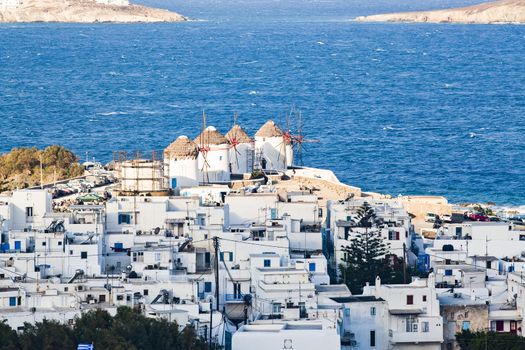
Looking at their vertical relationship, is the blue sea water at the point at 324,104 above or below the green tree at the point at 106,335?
above

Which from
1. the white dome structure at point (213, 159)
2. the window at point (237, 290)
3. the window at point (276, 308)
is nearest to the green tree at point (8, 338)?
the window at point (276, 308)

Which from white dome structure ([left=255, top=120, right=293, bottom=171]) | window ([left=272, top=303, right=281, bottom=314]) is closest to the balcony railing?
window ([left=272, top=303, right=281, bottom=314])

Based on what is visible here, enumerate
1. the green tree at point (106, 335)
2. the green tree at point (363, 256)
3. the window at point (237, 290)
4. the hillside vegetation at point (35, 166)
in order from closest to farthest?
the green tree at point (106, 335)
the window at point (237, 290)
the green tree at point (363, 256)
the hillside vegetation at point (35, 166)

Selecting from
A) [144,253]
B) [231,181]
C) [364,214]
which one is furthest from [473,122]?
[144,253]

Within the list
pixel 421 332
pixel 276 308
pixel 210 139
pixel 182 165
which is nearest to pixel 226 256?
pixel 276 308

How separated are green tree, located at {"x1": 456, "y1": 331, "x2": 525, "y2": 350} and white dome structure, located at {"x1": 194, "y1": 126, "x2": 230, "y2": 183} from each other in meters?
23.0

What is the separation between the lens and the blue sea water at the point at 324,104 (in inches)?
3775

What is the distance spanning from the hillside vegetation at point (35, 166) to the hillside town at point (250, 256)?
109 inches

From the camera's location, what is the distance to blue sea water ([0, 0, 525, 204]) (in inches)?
3775

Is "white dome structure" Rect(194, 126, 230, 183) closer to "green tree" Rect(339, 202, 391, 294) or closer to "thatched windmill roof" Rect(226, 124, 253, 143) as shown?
"thatched windmill roof" Rect(226, 124, 253, 143)

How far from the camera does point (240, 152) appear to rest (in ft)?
230

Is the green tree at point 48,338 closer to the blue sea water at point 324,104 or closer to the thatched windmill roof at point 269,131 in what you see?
the thatched windmill roof at point 269,131

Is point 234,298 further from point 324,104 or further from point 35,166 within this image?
point 324,104

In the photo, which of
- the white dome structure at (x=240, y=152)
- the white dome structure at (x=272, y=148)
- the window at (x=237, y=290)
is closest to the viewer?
the window at (x=237, y=290)
